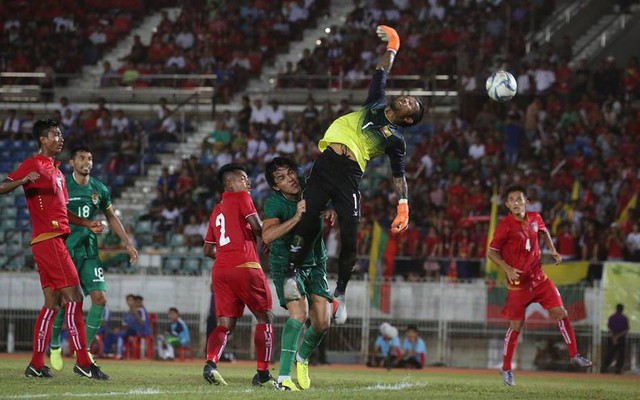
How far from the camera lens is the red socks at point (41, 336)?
1399 centimetres

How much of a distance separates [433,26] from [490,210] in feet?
A: 29.8

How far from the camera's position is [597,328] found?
2531 centimetres

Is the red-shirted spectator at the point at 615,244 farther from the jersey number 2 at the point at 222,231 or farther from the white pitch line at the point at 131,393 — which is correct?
the white pitch line at the point at 131,393

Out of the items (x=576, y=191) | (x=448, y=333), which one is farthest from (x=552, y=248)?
(x=576, y=191)

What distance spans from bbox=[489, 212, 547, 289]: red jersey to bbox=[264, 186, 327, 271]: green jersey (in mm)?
4363

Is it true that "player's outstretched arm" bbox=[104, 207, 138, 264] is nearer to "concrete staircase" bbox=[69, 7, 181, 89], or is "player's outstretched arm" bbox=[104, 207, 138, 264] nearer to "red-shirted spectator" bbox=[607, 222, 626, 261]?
Answer: "red-shirted spectator" bbox=[607, 222, 626, 261]

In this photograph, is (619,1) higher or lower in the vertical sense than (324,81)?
higher

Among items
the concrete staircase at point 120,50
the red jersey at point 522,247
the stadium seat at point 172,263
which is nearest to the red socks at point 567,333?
the red jersey at point 522,247

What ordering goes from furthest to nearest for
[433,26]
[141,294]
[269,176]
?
[433,26] < [141,294] < [269,176]

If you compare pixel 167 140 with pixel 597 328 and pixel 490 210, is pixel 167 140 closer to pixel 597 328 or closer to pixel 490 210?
pixel 490 210

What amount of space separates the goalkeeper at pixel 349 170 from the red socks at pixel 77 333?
2709mm

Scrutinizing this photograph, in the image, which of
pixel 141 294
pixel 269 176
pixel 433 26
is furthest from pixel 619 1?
pixel 269 176

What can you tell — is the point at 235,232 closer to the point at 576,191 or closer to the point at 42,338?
the point at 42,338

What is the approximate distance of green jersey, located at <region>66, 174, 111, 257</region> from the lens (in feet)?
51.8
